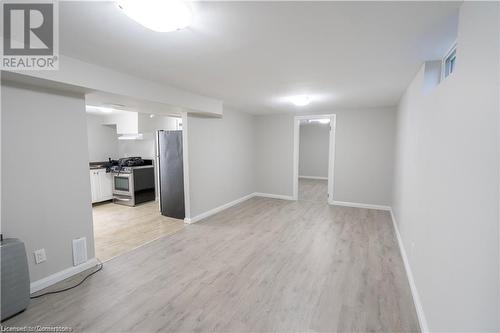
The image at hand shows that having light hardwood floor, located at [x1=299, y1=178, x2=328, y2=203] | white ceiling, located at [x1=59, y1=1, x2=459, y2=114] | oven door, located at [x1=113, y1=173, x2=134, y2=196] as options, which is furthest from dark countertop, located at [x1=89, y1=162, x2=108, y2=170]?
light hardwood floor, located at [x1=299, y1=178, x2=328, y2=203]

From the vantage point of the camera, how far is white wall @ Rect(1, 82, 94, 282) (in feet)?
6.54

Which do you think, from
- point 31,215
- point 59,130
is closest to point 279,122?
point 59,130

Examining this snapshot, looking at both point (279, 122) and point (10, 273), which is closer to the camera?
point (10, 273)

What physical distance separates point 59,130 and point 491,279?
3.39 metres

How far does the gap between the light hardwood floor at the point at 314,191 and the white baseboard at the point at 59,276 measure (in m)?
4.76

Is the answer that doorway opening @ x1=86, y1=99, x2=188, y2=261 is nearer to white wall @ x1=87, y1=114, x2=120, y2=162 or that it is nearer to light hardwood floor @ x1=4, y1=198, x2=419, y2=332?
white wall @ x1=87, y1=114, x2=120, y2=162

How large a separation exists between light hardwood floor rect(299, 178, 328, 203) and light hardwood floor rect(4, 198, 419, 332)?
93.2 inches

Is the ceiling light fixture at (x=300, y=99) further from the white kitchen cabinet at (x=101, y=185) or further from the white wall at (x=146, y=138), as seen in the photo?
the white kitchen cabinet at (x=101, y=185)

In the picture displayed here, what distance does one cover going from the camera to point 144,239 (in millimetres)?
3426

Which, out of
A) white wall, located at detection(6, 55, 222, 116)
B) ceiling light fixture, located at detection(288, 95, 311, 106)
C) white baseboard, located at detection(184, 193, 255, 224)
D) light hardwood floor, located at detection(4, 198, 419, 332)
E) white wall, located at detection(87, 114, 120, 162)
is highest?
ceiling light fixture, located at detection(288, 95, 311, 106)

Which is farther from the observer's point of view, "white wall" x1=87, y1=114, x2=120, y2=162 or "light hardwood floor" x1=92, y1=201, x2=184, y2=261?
"white wall" x1=87, y1=114, x2=120, y2=162

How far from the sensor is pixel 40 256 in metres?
2.19

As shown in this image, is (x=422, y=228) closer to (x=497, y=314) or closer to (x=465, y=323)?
(x=465, y=323)

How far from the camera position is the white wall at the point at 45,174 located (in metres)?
1.99
